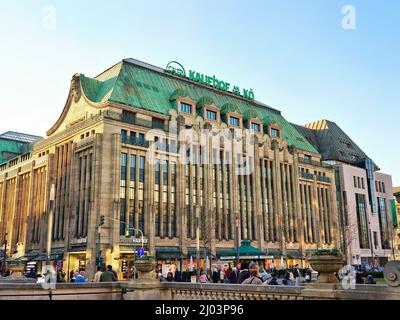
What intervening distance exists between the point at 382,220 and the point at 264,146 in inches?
1663

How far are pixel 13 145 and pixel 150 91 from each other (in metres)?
39.8

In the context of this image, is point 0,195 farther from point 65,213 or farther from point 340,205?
point 340,205

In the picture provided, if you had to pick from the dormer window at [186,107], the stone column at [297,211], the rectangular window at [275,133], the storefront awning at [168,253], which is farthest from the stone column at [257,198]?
the storefront awning at [168,253]

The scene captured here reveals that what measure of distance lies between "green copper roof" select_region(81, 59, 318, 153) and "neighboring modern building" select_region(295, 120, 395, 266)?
84.0ft

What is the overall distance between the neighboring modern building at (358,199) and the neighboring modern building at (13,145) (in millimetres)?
63269

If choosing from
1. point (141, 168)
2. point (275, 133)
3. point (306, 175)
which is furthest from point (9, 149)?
point (306, 175)

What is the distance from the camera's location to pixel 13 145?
8781 centimetres

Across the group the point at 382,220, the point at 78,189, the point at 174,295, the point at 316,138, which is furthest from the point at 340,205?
the point at 174,295

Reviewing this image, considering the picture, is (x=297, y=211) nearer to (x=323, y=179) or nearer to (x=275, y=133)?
(x=323, y=179)

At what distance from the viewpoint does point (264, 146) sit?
72.9 metres

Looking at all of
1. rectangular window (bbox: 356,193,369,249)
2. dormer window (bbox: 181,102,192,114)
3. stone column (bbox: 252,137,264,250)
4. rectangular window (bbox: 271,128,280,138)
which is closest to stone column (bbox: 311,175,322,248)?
rectangular window (bbox: 271,128,280,138)

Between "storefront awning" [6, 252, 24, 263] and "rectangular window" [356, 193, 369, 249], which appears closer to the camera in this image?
"storefront awning" [6, 252, 24, 263]

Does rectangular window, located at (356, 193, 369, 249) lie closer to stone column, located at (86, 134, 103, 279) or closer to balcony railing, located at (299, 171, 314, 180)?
balcony railing, located at (299, 171, 314, 180)

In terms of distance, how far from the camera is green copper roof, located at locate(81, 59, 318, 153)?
196 ft
